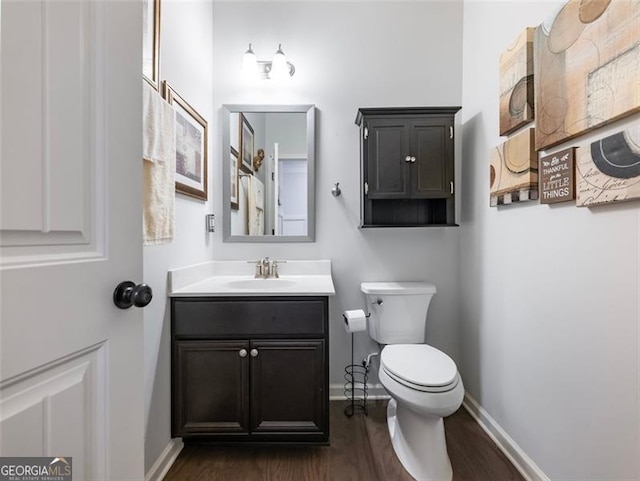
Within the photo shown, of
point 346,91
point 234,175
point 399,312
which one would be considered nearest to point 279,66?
point 346,91

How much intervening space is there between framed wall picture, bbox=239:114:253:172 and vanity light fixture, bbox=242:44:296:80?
0.95 ft

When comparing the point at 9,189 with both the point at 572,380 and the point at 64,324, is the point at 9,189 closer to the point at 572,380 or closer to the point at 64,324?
the point at 64,324

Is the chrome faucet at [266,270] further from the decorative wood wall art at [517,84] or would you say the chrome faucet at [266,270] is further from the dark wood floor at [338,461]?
the decorative wood wall art at [517,84]

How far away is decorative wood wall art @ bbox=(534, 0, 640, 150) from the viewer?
87 cm

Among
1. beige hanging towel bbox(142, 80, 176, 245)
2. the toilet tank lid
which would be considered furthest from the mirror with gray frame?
beige hanging towel bbox(142, 80, 176, 245)

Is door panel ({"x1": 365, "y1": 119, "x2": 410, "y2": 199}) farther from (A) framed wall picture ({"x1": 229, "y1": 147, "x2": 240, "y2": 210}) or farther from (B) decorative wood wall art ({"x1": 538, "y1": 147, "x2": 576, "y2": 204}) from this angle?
Result: (A) framed wall picture ({"x1": 229, "y1": 147, "x2": 240, "y2": 210})

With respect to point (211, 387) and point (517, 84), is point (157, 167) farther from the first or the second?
point (517, 84)

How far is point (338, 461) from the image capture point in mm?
1438

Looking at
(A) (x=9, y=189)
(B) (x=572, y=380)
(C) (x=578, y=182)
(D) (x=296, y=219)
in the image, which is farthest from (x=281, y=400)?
(C) (x=578, y=182)

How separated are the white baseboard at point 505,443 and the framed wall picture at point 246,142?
83.7 inches

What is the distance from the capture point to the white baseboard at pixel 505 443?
1.29 metres

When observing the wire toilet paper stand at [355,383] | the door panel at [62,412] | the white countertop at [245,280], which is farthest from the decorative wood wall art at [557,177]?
the door panel at [62,412]

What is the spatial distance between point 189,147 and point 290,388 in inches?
54.7

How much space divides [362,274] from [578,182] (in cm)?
123
